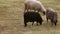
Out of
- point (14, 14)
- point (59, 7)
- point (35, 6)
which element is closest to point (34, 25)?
point (35, 6)

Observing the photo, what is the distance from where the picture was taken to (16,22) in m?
8.12

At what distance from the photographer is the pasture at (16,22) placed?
22.9 ft

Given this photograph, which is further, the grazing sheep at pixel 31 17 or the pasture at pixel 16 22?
the grazing sheep at pixel 31 17

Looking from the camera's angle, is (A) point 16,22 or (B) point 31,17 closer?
(B) point 31,17

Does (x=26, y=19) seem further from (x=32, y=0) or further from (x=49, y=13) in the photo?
(x=32, y=0)

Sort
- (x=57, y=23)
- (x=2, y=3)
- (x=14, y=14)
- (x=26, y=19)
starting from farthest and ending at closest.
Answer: (x=2, y=3)
(x=14, y=14)
(x=57, y=23)
(x=26, y=19)

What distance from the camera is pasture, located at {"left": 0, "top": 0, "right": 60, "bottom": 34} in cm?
699

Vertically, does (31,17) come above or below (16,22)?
above

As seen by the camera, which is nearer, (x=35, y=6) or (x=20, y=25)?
(x=20, y=25)

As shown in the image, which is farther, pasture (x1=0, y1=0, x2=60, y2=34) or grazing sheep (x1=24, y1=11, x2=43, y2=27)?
grazing sheep (x1=24, y1=11, x2=43, y2=27)

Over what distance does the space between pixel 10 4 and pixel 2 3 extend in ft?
1.47

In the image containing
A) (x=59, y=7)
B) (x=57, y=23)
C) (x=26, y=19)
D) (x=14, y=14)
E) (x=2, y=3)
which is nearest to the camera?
(x=26, y=19)

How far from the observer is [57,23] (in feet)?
26.2

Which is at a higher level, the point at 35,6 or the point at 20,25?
the point at 35,6
